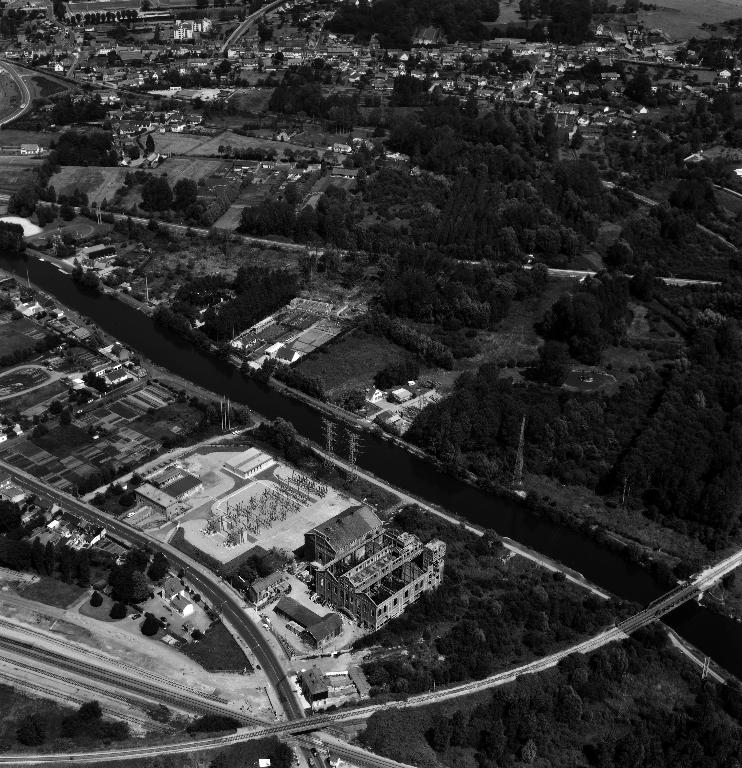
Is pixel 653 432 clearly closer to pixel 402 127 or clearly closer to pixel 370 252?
pixel 370 252

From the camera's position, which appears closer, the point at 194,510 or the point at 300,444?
the point at 194,510

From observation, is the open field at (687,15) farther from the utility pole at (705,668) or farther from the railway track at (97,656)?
the railway track at (97,656)

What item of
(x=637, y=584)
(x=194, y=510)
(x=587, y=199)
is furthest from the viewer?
(x=587, y=199)

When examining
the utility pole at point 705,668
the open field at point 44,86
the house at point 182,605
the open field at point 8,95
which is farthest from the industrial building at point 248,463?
the open field at point 44,86

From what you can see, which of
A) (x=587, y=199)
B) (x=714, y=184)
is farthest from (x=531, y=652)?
(x=714, y=184)

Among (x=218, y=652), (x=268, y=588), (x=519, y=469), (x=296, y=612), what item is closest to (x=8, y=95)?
(x=519, y=469)

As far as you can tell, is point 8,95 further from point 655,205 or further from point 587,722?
point 587,722
